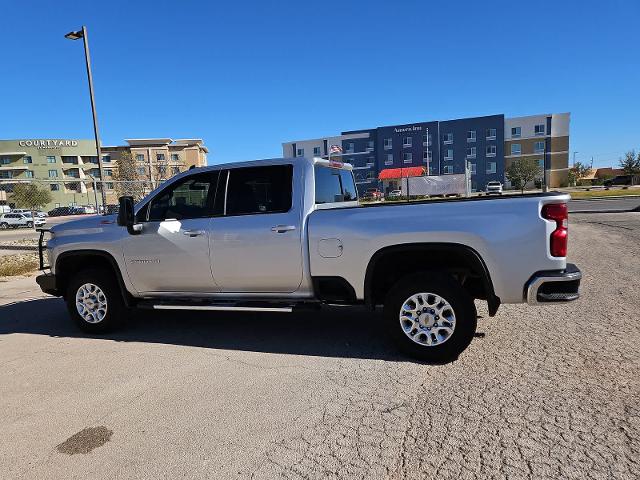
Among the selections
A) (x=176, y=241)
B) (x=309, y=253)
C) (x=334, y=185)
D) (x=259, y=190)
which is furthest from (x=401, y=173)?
(x=309, y=253)

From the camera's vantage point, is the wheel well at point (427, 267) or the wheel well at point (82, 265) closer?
the wheel well at point (427, 267)

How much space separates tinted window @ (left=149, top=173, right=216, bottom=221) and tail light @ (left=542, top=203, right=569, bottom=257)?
3.46 metres

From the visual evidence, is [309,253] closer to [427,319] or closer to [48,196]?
[427,319]

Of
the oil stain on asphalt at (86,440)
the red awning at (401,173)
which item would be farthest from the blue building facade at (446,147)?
the oil stain on asphalt at (86,440)

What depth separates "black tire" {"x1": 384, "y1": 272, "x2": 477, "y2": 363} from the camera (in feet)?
13.0

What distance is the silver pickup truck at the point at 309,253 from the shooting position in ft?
12.5

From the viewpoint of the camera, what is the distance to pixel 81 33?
1293cm

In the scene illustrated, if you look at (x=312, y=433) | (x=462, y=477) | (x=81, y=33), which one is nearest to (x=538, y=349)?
(x=462, y=477)

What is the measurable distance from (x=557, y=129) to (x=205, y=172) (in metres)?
86.9

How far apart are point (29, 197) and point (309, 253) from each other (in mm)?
76142

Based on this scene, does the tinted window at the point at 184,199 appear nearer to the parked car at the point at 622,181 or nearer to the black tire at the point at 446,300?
the black tire at the point at 446,300

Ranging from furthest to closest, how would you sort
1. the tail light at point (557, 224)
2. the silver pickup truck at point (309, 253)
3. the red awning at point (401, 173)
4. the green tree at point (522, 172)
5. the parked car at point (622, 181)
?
the red awning at point (401, 173) < the parked car at point (622, 181) < the green tree at point (522, 172) < the silver pickup truck at point (309, 253) < the tail light at point (557, 224)

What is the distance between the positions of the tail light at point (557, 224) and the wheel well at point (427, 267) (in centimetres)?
59

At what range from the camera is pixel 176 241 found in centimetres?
496
